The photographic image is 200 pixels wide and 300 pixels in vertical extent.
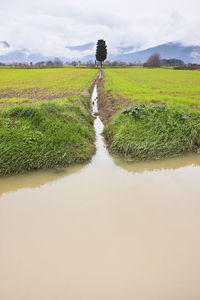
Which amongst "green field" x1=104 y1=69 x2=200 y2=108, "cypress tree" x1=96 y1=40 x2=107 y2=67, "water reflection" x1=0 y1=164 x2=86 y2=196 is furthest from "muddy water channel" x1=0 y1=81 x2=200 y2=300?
"cypress tree" x1=96 y1=40 x2=107 y2=67

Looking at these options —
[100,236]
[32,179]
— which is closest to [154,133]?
[32,179]

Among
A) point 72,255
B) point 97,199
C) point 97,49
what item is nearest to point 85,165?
point 97,199

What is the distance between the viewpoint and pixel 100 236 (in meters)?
2.65

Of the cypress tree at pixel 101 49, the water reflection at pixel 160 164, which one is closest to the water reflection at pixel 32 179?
the water reflection at pixel 160 164

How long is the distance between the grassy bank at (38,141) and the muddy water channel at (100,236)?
378 mm

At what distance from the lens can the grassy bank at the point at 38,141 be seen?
4391 mm

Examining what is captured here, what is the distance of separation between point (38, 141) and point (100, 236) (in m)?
3.01

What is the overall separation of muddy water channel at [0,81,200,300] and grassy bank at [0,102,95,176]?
38 cm

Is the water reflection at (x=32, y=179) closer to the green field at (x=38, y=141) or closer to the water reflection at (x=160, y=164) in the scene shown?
the green field at (x=38, y=141)

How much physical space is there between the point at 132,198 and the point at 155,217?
1.97ft

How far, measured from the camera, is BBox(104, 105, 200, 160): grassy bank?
5.25 m

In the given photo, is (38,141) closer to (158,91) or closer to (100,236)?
(100,236)

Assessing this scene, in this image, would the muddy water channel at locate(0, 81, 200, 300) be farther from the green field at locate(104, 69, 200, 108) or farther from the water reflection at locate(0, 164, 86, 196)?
the green field at locate(104, 69, 200, 108)

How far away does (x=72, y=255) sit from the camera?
238 centimetres
